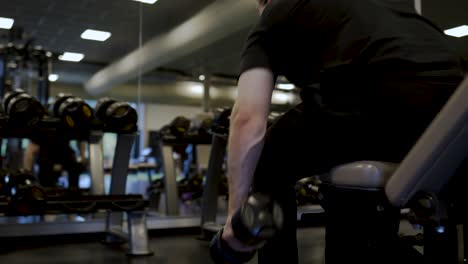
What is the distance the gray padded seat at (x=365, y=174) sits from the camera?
0.91 metres

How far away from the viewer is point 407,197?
2.81ft

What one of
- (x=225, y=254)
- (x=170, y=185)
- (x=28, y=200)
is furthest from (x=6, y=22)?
(x=225, y=254)

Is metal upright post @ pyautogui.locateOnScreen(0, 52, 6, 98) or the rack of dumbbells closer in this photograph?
the rack of dumbbells

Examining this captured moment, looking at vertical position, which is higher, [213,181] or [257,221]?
[257,221]

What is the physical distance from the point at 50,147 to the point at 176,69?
1516 millimetres

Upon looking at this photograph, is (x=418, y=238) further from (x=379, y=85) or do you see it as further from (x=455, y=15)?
(x=455, y=15)

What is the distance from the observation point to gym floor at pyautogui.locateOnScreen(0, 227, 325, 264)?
8.41 feet

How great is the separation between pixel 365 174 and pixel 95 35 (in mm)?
4109

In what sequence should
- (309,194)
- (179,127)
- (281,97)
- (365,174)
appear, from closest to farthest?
(365,174)
(309,194)
(179,127)
(281,97)

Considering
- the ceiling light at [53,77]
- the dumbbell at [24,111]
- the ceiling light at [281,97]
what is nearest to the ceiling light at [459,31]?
the ceiling light at [281,97]

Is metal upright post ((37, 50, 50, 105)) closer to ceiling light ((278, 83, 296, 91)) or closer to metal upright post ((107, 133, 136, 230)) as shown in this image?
metal upright post ((107, 133, 136, 230))

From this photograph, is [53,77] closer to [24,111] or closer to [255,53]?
[24,111]

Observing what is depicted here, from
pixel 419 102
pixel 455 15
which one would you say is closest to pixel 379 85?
pixel 419 102

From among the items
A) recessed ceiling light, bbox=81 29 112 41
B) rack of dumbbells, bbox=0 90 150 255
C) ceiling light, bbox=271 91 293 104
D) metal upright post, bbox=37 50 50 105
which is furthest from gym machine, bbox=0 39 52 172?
ceiling light, bbox=271 91 293 104
